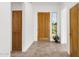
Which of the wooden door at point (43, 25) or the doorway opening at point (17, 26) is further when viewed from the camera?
the wooden door at point (43, 25)

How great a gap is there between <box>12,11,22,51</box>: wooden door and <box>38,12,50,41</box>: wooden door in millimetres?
6018

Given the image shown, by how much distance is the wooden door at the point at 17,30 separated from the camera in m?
8.45

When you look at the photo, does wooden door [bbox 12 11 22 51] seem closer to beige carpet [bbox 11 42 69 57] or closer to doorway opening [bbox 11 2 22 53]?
doorway opening [bbox 11 2 22 53]

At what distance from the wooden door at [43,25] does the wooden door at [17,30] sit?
602 centimetres

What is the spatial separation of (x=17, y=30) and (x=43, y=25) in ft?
20.7

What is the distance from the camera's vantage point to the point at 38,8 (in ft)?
43.7

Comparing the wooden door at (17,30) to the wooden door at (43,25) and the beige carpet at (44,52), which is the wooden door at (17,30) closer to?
the beige carpet at (44,52)
